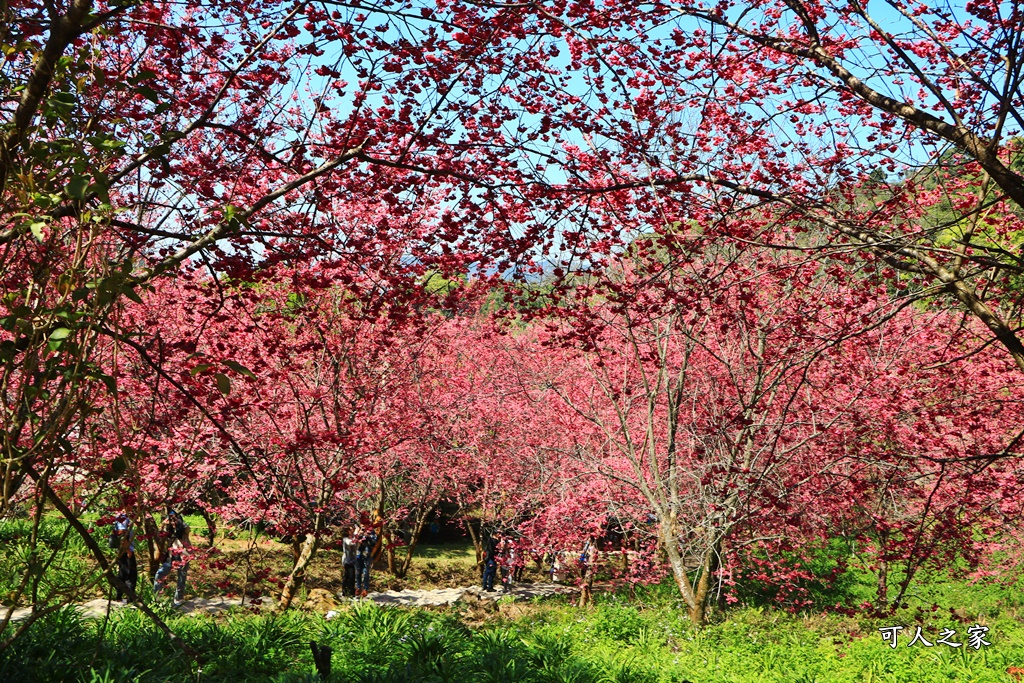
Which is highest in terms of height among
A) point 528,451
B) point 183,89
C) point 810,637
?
point 183,89

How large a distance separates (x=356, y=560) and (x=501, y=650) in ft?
26.3

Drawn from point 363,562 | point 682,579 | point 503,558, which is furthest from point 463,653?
point 503,558

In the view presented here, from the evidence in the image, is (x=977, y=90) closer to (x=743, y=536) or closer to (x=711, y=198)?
(x=711, y=198)

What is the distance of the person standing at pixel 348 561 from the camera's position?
44.8ft

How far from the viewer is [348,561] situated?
13.8 meters

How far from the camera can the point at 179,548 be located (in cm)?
1010

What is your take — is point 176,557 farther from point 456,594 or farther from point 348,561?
point 456,594

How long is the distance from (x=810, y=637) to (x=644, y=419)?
490 cm

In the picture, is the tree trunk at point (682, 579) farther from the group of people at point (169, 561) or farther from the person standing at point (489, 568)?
the group of people at point (169, 561)

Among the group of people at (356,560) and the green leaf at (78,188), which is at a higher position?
the green leaf at (78,188)

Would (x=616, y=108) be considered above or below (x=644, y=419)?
above

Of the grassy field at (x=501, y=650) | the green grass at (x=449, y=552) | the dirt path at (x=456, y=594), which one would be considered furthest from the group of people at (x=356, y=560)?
the green grass at (x=449, y=552)

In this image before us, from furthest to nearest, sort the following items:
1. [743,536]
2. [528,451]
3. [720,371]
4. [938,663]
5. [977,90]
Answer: [528,451] → [720,371] → [743,536] → [938,663] → [977,90]

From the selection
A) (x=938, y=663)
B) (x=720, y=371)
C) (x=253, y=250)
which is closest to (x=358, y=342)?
(x=253, y=250)
